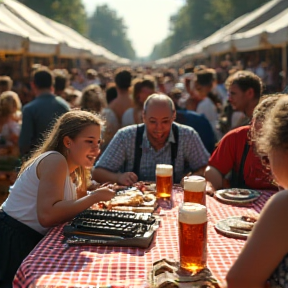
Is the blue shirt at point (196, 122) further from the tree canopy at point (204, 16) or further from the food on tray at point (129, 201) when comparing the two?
the tree canopy at point (204, 16)

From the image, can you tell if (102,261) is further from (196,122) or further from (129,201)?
(196,122)

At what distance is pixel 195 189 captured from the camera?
2213mm

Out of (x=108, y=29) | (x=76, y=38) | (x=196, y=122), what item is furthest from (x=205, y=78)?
(x=108, y=29)

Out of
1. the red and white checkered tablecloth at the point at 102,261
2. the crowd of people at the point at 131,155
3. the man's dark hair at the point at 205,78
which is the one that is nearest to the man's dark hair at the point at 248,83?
the crowd of people at the point at 131,155

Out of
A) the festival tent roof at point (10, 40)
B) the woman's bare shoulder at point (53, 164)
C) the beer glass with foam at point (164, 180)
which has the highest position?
the festival tent roof at point (10, 40)

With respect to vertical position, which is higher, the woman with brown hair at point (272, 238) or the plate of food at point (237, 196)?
the woman with brown hair at point (272, 238)

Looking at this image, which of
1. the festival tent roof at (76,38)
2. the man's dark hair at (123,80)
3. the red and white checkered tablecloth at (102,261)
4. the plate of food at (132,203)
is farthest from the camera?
the festival tent roof at (76,38)

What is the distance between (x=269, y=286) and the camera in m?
1.36

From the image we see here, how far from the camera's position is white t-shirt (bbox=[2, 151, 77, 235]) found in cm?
228

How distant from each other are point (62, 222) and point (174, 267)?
0.73 m

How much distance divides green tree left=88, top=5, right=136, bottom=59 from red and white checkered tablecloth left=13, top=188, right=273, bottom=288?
365ft

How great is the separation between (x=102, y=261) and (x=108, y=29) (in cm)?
11953

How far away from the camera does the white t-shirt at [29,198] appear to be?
228 centimetres

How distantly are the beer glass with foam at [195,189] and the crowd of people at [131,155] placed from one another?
1.08ft
